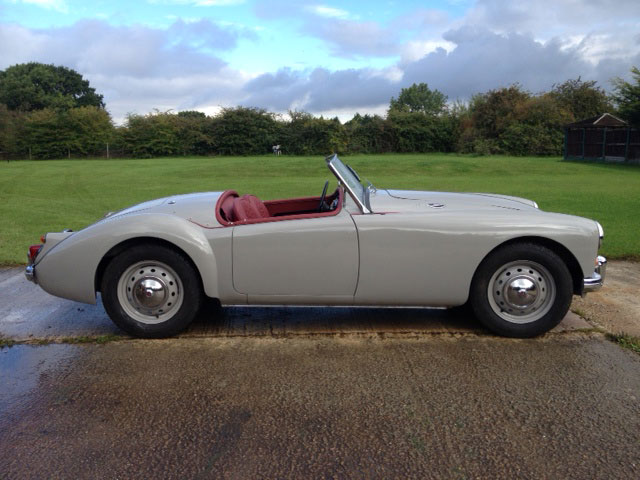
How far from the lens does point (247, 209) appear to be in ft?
13.9

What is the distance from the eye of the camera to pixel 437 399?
3.06 meters

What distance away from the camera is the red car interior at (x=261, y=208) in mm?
3959

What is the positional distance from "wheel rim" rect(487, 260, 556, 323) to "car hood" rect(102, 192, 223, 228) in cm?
205

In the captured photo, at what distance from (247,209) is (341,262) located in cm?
89

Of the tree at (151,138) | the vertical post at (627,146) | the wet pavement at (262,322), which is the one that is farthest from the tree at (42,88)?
the wet pavement at (262,322)

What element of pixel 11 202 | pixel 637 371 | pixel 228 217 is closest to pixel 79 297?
pixel 228 217

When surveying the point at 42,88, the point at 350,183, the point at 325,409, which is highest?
the point at 42,88

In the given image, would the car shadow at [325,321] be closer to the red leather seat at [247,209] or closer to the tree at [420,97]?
the red leather seat at [247,209]

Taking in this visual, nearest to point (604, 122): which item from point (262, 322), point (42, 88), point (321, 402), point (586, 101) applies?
point (586, 101)

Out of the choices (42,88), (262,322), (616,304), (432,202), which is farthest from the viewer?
(42,88)

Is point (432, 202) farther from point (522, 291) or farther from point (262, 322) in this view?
point (262, 322)

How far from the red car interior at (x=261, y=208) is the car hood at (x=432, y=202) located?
0.31 meters

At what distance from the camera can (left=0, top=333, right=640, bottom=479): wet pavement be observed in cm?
245

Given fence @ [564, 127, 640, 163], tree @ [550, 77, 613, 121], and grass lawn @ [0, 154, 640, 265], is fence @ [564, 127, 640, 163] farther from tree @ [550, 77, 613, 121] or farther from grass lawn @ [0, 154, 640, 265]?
tree @ [550, 77, 613, 121]
